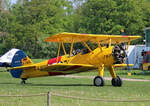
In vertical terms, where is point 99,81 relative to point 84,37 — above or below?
below

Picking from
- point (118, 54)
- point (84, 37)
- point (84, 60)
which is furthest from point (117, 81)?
point (84, 37)

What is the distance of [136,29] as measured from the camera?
64.5 meters

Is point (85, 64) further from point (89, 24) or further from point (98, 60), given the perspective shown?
point (89, 24)

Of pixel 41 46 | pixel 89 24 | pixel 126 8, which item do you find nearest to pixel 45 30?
pixel 41 46

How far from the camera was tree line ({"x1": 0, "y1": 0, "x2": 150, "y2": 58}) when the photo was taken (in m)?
64.9

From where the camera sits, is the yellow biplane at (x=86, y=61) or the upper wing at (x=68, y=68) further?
the upper wing at (x=68, y=68)

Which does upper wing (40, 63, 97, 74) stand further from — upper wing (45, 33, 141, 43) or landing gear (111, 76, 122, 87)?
upper wing (45, 33, 141, 43)

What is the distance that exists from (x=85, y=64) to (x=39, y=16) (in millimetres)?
58967

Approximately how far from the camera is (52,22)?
A: 80.2m

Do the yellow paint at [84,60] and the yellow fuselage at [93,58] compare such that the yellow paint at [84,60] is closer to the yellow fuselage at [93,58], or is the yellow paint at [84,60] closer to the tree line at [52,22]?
the yellow fuselage at [93,58]

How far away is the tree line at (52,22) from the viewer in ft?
213

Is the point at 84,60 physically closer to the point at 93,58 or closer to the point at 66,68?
the point at 93,58

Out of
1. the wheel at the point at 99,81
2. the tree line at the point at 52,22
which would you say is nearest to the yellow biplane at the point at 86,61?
the wheel at the point at 99,81

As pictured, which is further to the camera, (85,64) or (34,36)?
(34,36)
